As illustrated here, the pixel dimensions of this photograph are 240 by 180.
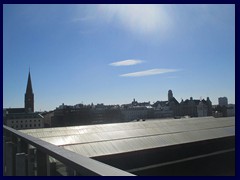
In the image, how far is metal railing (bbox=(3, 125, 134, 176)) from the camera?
118 cm

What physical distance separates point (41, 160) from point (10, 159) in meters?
1.31

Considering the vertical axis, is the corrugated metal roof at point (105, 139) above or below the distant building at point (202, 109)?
above

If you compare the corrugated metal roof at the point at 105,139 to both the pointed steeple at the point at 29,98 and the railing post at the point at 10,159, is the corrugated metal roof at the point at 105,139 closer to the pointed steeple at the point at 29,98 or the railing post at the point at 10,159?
the railing post at the point at 10,159

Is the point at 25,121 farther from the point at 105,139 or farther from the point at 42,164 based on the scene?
the point at 42,164

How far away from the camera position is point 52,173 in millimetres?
1729

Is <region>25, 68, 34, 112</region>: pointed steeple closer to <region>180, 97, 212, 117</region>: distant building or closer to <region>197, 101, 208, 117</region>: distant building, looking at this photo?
<region>180, 97, 212, 117</region>: distant building

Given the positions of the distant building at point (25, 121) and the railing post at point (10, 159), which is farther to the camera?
the distant building at point (25, 121)

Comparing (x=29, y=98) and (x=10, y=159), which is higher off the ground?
(x=29, y=98)

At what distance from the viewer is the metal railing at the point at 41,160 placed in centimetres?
118

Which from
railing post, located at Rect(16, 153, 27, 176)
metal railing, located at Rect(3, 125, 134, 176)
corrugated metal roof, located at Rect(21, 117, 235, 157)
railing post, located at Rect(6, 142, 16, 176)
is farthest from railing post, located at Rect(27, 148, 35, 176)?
corrugated metal roof, located at Rect(21, 117, 235, 157)

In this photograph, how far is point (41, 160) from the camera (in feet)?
6.63

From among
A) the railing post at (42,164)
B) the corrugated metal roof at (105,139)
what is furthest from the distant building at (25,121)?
the railing post at (42,164)

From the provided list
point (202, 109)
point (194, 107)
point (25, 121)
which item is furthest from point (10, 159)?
point (194, 107)

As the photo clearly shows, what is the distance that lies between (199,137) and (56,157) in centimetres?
1276
